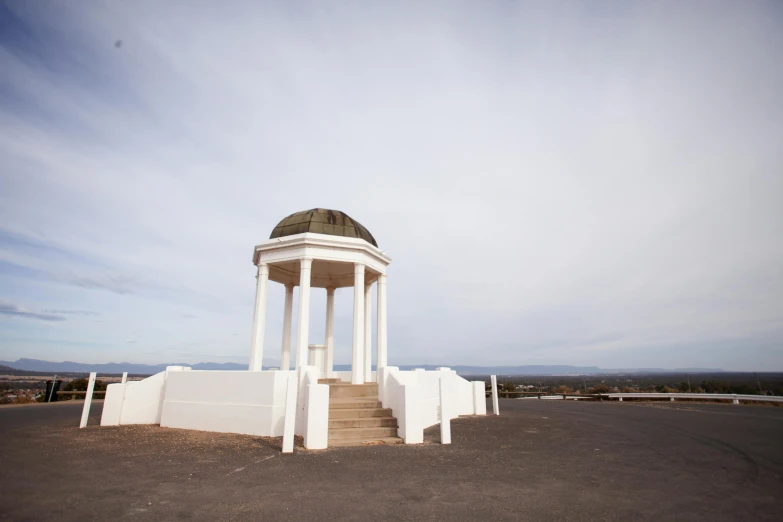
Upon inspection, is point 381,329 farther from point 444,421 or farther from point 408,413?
point 444,421

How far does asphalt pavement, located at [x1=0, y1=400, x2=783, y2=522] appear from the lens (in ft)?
18.0

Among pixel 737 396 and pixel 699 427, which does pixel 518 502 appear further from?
pixel 737 396

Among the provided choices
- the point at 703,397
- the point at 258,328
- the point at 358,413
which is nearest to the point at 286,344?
the point at 258,328

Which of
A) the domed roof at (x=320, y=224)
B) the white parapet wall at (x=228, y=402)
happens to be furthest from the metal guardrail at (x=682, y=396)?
the white parapet wall at (x=228, y=402)

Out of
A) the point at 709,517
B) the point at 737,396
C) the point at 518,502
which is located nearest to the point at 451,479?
the point at 518,502

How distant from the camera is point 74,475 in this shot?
7.25 metres

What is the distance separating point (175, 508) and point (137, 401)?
10713 mm

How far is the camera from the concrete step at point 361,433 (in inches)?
426

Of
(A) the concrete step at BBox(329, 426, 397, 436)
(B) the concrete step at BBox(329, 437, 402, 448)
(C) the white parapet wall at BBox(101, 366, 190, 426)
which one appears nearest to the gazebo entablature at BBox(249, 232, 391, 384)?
(A) the concrete step at BBox(329, 426, 397, 436)

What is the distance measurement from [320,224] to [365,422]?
23.7ft

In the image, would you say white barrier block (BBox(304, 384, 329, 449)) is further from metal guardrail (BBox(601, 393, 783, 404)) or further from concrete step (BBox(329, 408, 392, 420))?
metal guardrail (BBox(601, 393, 783, 404))

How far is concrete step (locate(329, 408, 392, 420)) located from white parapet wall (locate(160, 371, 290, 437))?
149 cm

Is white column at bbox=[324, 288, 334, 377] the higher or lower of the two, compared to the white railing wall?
higher

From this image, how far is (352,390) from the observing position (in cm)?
1358
